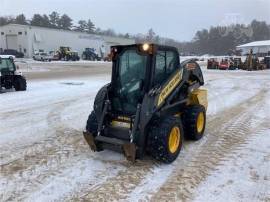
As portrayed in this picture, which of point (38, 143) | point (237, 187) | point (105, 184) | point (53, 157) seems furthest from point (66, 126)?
point (237, 187)

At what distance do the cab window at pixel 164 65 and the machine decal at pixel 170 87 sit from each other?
0.13 metres

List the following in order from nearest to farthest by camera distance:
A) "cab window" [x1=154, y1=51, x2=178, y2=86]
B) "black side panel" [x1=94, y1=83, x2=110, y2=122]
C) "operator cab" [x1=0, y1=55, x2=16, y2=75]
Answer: "cab window" [x1=154, y1=51, x2=178, y2=86], "black side panel" [x1=94, y1=83, x2=110, y2=122], "operator cab" [x1=0, y1=55, x2=16, y2=75]

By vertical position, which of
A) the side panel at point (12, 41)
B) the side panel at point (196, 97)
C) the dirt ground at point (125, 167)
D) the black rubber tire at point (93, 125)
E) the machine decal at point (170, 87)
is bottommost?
the dirt ground at point (125, 167)

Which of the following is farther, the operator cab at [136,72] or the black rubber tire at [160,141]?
the operator cab at [136,72]

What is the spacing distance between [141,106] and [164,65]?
1.06m

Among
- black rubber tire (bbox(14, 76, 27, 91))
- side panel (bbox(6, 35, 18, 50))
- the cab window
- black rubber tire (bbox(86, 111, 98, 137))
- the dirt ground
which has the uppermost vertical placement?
side panel (bbox(6, 35, 18, 50))

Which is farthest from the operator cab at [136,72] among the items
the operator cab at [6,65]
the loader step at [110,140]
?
the operator cab at [6,65]

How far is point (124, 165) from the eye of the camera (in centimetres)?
575

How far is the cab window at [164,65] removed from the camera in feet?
20.2

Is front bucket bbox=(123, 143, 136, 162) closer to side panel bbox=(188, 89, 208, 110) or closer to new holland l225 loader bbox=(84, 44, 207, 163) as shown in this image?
new holland l225 loader bbox=(84, 44, 207, 163)

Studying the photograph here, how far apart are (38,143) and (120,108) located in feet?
6.37

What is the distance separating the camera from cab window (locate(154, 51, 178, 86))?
20.2 feet

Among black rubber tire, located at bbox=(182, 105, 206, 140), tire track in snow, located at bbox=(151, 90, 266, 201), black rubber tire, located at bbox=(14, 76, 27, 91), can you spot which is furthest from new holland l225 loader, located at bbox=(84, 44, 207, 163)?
black rubber tire, located at bbox=(14, 76, 27, 91)

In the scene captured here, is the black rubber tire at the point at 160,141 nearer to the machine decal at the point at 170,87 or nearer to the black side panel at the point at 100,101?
the machine decal at the point at 170,87
